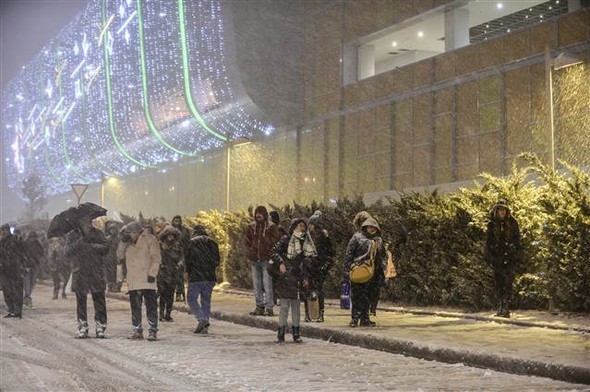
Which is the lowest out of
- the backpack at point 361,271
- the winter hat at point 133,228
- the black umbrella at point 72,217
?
the backpack at point 361,271

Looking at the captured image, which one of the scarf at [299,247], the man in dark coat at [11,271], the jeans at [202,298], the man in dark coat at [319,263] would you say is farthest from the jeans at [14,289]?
the scarf at [299,247]

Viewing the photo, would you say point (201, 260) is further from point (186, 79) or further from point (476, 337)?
point (186, 79)

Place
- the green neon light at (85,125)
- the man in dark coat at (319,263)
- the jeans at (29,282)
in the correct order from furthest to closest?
the green neon light at (85,125), the jeans at (29,282), the man in dark coat at (319,263)

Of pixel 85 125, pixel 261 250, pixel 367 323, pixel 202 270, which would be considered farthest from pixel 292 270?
pixel 85 125

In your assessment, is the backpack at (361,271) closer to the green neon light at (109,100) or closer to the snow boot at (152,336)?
the snow boot at (152,336)

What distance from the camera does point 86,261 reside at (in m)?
12.4

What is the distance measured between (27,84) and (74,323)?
86524 mm

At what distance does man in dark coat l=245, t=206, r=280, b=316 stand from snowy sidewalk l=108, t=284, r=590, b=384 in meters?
0.40

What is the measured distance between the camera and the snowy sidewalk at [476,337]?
8625mm

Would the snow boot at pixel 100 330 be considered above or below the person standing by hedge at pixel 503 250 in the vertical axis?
below

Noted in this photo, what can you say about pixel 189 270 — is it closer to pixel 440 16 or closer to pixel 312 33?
pixel 440 16

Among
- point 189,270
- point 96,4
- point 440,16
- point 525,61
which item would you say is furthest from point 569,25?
point 96,4

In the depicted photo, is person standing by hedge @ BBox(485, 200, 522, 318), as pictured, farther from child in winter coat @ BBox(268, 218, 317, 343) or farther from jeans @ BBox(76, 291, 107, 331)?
jeans @ BBox(76, 291, 107, 331)

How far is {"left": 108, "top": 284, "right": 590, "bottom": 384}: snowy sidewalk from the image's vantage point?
340 inches
